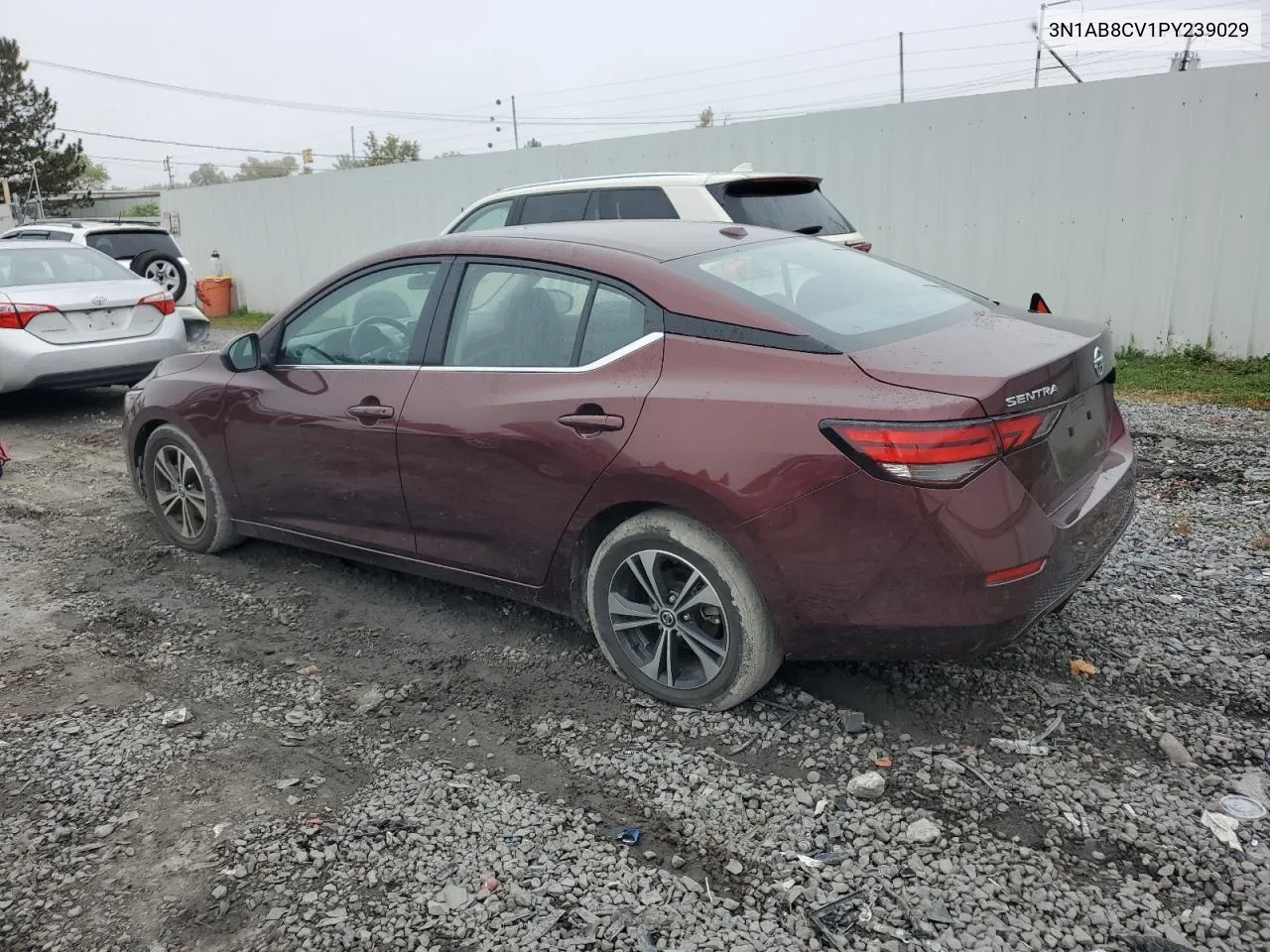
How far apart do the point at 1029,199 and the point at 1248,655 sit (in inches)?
274

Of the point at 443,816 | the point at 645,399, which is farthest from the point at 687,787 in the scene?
the point at 645,399

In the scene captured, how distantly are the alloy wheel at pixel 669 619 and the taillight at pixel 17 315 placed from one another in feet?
22.3

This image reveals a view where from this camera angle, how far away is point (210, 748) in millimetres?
3406

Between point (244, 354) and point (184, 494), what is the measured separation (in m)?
0.97

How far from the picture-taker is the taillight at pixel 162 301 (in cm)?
890

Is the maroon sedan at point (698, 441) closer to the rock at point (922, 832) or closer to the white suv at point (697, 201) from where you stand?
the rock at point (922, 832)

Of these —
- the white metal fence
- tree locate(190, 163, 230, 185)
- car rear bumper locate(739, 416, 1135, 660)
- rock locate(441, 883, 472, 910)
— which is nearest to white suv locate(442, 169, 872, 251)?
the white metal fence

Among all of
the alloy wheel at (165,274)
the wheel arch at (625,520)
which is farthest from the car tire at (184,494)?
the alloy wheel at (165,274)

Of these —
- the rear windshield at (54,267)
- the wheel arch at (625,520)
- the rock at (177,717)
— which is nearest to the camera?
the wheel arch at (625,520)

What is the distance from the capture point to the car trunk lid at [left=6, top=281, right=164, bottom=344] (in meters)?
8.23

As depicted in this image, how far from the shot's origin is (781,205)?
7.65 meters

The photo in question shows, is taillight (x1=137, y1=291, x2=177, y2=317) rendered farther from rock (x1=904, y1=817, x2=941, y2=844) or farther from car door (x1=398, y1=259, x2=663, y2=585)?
rock (x1=904, y1=817, x2=941, y2=844)

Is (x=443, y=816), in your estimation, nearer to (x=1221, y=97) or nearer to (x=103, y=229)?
(x=1221, y=97)

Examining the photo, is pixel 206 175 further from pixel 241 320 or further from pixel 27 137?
pixel 241 320
